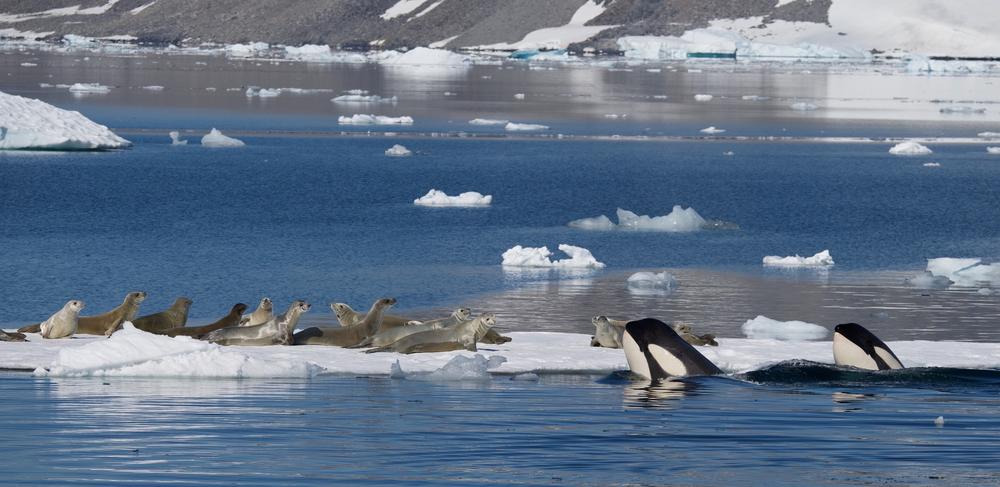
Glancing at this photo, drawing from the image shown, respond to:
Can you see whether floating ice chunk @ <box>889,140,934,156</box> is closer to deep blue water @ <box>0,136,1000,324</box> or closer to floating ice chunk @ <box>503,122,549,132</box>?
deep blue water @ <box>0,136,1000,324</box>

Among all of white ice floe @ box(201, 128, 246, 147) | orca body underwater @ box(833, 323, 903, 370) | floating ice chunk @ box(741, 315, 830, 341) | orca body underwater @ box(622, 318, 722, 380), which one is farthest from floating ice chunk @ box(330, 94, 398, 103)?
orca body underwater @ box(622, 318, 722, 380)

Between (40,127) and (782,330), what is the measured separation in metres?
28.4

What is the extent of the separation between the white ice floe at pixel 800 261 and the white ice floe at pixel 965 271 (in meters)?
1.88

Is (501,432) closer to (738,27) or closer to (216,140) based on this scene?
(216,140)

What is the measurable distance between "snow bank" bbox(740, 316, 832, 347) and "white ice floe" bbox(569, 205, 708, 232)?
11452 millimetres

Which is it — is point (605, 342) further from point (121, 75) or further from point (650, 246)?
point (121, 75)

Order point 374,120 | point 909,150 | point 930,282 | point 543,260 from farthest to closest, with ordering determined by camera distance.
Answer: point 374,120 < point 909,150 < point 543,260 < point 930,282

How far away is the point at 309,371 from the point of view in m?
12.4

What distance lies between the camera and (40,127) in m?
40.7

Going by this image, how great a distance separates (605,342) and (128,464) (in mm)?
6256

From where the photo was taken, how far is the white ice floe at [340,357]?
12.3 m

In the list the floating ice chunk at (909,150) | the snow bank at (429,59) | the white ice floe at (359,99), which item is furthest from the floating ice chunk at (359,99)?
the snow bank at (429,59)

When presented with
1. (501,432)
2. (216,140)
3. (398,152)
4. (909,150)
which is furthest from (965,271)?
(216,140)

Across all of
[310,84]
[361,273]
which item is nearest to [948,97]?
[310,84]
